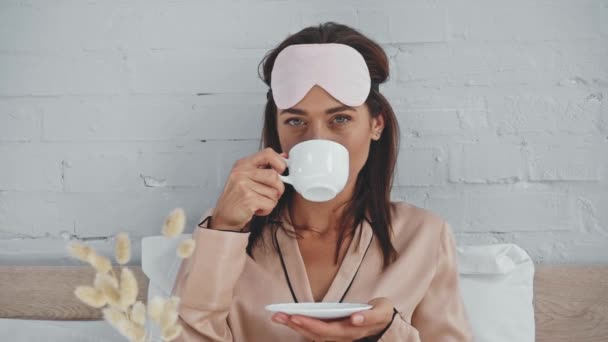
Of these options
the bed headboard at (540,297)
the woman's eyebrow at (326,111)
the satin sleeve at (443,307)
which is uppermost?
the woman's eyebrow at (326,111)

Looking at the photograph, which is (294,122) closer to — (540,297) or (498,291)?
(498,291)

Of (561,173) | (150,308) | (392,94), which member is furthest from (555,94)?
(150,308)

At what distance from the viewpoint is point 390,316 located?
1081 mm

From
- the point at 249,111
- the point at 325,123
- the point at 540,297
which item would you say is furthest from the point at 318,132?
the point at 540,297

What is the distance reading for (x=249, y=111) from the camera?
5.13ft

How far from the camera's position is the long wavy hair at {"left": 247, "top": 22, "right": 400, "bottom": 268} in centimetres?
132

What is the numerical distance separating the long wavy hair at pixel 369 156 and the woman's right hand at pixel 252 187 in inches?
8.6

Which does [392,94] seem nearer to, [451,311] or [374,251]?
[374,251]

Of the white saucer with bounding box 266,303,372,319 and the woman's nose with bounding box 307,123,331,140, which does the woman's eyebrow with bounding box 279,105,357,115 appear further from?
the white saucer with bounding box 266,303,372,319

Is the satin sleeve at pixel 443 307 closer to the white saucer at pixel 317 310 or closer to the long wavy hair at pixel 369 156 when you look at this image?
the long wavy hair at pixel 369 156

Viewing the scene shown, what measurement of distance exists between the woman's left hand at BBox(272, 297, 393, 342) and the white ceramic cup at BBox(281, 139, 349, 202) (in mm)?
196

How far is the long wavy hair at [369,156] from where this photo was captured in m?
1.32

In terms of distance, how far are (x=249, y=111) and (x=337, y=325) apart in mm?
697

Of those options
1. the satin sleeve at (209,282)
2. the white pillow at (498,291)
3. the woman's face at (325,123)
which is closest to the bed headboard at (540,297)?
the white pillow at (498,291)
